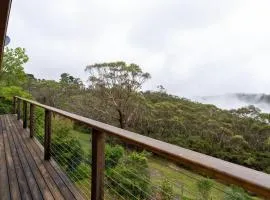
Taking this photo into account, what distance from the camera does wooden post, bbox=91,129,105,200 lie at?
68.6 inches

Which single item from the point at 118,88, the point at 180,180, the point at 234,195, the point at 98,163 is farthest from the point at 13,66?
the point at 234,195

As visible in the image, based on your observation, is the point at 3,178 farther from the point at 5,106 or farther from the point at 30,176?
the point at 5,106

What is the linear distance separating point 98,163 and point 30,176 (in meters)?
1.34

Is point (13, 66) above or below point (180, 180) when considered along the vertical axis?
above

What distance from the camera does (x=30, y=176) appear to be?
9.15ft

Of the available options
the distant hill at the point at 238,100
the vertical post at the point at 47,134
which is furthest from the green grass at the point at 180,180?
the distant hill at the point at 238,100

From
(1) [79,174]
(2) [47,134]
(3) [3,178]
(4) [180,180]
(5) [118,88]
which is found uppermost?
(5) [118,88]

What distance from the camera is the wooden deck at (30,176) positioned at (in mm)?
2300

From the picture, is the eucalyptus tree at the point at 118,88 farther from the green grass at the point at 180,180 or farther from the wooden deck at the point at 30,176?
the wooden deck at the point at 30,176

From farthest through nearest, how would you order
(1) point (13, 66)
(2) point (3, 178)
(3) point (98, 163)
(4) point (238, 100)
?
(4) point (238, 100) → (1) point (13, 66) → (2) point (3, 178) → (3) point (98, 163)

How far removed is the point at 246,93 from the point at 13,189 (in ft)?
232

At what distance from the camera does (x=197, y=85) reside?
60344 mm

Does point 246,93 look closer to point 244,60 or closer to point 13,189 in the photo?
point 244,60

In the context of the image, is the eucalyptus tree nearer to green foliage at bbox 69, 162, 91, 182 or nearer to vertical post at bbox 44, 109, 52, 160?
green foliage at bbox 69, 162, 91, 182
